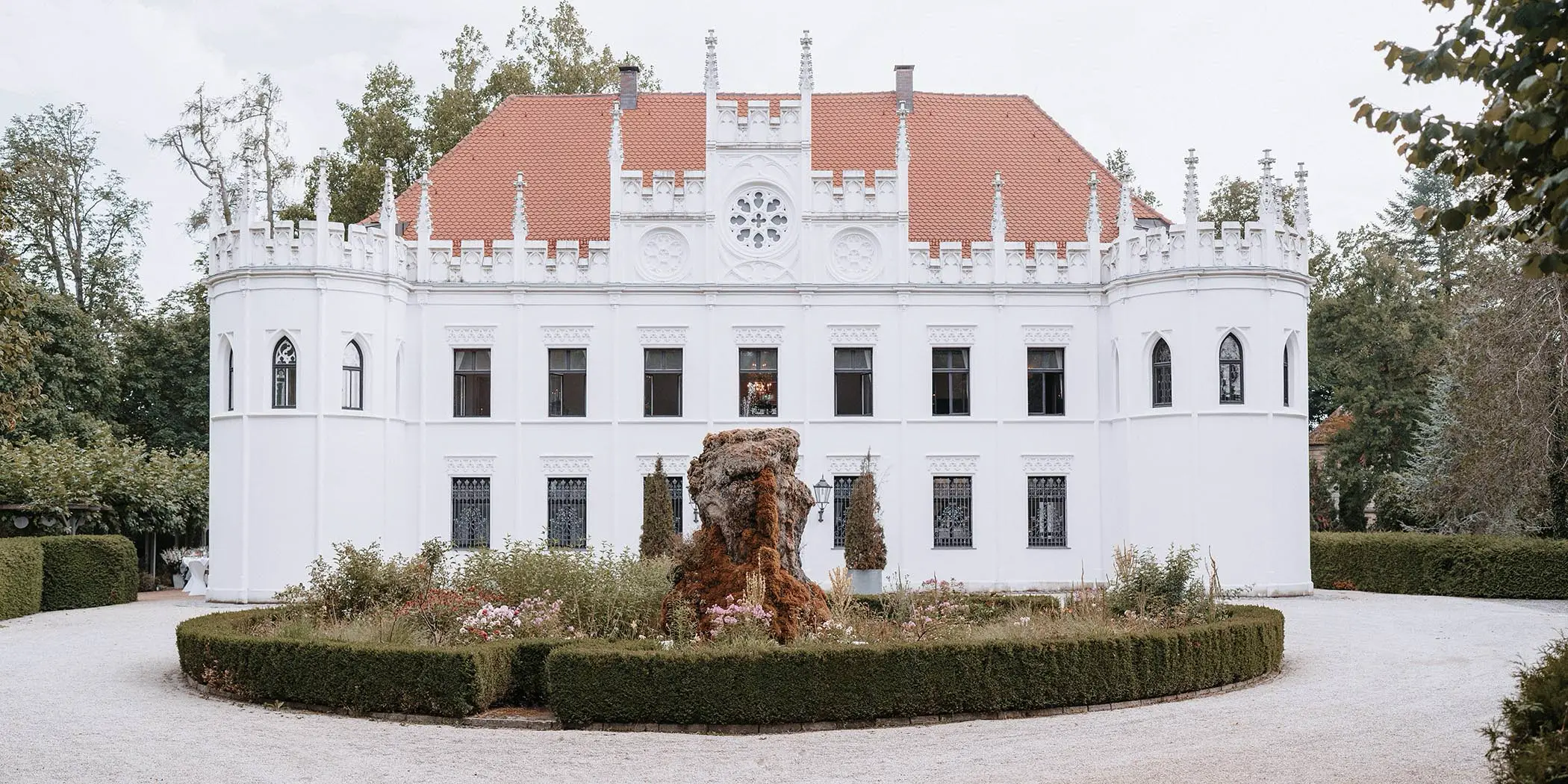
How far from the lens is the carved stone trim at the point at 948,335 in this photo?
97.9ft

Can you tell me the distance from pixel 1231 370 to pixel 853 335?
7783 millimetres

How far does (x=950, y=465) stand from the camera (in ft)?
97.4

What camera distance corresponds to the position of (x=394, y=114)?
42.4 m

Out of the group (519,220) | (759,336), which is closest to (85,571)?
(519,220)

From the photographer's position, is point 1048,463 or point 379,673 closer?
point 379,673

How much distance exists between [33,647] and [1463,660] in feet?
63.0

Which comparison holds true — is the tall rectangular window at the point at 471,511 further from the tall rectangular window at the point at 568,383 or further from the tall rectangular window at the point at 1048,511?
the tall rectangular window at the point at 1048,511

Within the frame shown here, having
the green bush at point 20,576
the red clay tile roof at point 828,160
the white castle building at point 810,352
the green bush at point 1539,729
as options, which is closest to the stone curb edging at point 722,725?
the green bush at point 1539,729

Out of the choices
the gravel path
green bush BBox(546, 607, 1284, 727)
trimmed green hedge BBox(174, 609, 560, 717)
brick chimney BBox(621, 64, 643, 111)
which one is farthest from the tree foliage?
brick chimney BBox(621, 64, 643, 111)

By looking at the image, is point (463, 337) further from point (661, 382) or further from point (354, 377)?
point (661, 382)

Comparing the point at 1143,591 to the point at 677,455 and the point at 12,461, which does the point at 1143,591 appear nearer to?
the point at 677,455

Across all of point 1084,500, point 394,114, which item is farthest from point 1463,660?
point 394,114

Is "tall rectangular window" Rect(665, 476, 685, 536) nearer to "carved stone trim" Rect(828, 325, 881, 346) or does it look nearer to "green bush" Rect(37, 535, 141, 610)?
"carved stone trim" Rect(828, 325, 881, 346)

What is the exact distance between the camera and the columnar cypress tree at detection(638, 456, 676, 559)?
27.7 metres
